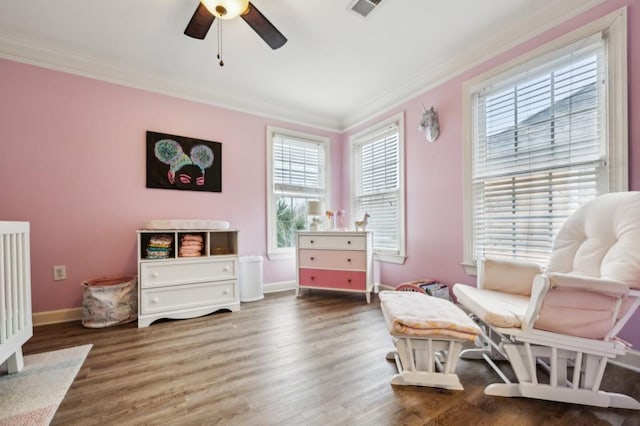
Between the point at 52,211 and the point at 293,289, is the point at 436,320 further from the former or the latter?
the point at 52,211

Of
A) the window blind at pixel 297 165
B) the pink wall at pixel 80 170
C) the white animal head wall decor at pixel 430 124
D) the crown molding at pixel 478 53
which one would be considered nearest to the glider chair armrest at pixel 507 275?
the white animal head wall decor at pixel 430 124

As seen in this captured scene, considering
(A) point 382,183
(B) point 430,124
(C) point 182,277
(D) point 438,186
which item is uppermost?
(B) point 430,124

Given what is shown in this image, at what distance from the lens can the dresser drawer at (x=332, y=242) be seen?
2.98 metres

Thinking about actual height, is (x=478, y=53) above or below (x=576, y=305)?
above

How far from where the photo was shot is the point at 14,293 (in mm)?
1472

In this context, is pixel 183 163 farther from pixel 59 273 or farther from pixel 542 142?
pixel 542 142

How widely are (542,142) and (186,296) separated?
3212 mm

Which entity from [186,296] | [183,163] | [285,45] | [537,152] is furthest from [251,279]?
[537,152]

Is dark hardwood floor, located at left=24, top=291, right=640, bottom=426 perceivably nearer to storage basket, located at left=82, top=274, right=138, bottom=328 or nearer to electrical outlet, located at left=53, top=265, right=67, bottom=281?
storage basket, located at left=82, top=274, right=138, bottom=328

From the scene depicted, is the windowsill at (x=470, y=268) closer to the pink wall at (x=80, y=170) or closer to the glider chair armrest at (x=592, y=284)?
the glider chair armrest at (x=592, y=284)

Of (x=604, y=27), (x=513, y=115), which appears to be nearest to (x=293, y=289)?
(x=513, y=115)

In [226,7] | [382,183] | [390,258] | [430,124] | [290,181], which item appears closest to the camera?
[226,7]

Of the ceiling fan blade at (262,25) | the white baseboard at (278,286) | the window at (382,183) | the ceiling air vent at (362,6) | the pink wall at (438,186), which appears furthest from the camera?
the white baseboard at (278,286)

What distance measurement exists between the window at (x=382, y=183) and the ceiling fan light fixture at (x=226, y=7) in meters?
2.02
